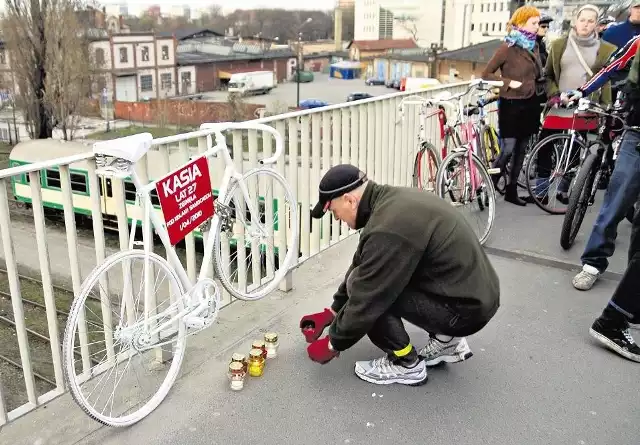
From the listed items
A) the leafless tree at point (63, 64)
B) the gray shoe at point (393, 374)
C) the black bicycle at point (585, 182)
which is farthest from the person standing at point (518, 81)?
the leafless tree at point (63, 64)

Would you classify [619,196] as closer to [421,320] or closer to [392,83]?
[421,320]

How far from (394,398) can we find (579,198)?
224cm

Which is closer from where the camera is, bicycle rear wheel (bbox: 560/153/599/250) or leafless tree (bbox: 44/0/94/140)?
bicycle rear wheel (bbox: 560/153/599/250)

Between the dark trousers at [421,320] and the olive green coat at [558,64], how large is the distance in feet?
11.8

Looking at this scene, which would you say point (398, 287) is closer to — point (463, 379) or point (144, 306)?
point (463, 379)

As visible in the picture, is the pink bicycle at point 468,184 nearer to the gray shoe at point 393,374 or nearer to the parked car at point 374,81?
the gray shoe at point 393,374

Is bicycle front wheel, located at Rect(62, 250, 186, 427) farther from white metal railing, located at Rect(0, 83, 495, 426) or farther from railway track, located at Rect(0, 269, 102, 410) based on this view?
railway track, located at Rect(0, 269, 102, 410)

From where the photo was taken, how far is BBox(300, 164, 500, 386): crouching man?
7.57 feet

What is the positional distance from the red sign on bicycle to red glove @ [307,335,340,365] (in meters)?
0.76

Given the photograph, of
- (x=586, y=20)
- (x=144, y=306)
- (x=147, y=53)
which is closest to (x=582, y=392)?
(x=144, y=306)

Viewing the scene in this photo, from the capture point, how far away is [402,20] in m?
82.9

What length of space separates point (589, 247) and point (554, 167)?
1.70 meters

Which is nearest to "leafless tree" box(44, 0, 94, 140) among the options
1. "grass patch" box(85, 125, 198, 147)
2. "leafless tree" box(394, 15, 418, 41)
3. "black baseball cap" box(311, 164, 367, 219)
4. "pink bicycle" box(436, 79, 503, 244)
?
"grass patch" box(85, 125, 198, 147)

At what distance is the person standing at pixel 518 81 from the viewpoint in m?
4.99
